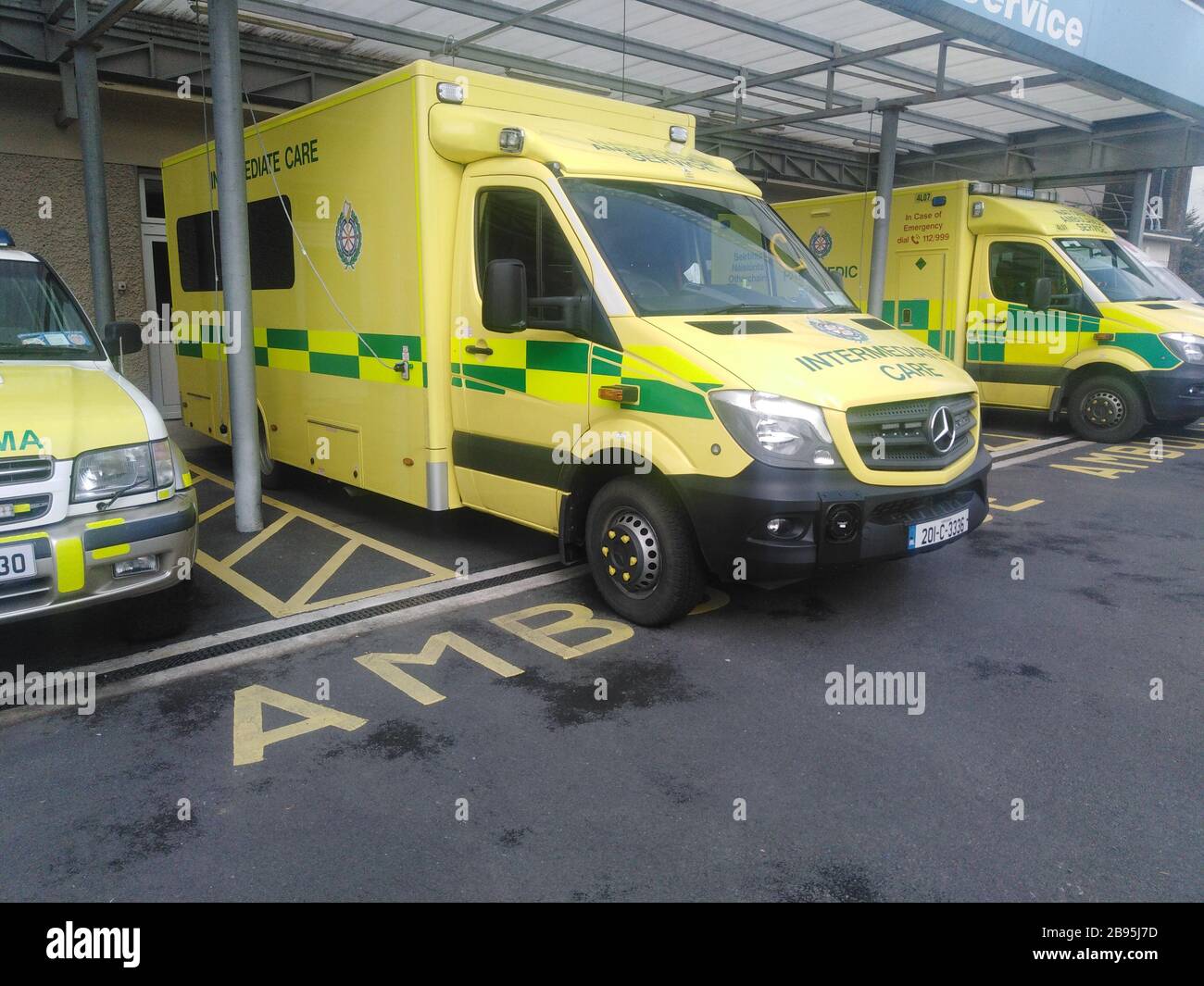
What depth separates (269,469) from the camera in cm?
772

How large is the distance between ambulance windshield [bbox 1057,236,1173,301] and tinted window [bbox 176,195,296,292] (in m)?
7.78

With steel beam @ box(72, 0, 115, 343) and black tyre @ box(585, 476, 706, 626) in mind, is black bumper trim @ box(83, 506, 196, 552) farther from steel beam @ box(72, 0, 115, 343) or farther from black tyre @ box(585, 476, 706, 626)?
steel beam @ box(72, 0, 115, 343)

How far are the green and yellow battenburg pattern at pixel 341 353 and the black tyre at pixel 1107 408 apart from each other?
758cm

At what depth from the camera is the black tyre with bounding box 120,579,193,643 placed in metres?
4.32

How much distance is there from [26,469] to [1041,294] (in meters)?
9.26

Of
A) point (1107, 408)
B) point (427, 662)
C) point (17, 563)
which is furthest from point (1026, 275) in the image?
point (17, 563)

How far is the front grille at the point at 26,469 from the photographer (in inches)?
144

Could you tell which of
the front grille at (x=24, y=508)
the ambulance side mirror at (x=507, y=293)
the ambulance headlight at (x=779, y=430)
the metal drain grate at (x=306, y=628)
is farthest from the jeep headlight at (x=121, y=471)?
the ambulance headlight at (x=779, y=430)

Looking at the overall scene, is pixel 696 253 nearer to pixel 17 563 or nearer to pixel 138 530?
pixel 138 530

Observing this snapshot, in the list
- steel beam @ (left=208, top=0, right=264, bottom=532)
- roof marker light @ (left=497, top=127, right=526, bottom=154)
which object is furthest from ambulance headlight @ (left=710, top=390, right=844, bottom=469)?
steel beam @ (left=208, top=0, right=264, bottom=532)

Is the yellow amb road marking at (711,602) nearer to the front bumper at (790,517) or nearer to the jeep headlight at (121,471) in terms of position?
the front bumper at (790,517)

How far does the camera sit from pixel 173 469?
13.7ft

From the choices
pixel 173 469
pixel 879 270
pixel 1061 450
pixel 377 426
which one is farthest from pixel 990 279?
pixel 173 469
